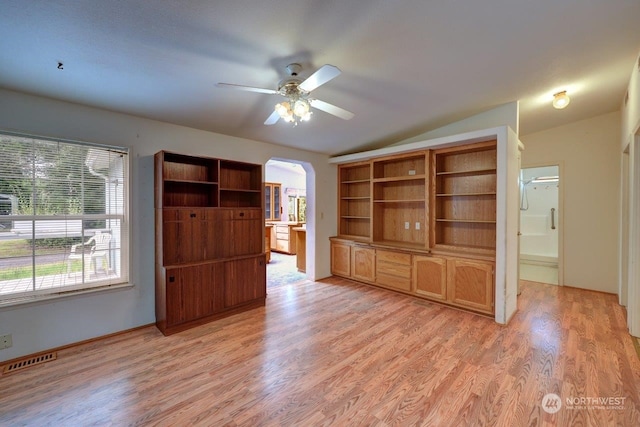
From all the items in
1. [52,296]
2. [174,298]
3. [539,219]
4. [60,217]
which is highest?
[60,217]

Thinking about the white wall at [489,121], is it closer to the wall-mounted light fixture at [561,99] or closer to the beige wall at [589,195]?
the wall-mounted light fixture at [561,99]

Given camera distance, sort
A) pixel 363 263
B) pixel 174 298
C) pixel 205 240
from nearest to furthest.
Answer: pixel 174 298
pixel 205 240
pixel 363 263

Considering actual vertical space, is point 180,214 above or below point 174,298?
above

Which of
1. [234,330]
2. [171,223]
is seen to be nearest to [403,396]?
[234,330]

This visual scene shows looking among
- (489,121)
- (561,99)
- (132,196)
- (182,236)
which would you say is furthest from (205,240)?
(561,99)

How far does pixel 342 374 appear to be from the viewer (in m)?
2.27

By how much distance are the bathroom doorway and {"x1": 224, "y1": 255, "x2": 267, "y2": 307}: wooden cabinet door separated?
607cm

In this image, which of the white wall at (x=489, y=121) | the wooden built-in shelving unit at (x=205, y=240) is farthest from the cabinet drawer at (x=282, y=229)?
the white wall at (x=489, y=121)

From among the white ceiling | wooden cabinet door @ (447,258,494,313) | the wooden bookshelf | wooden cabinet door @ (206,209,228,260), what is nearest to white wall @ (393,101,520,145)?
the white ceiling

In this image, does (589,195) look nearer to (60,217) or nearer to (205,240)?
(205,240)

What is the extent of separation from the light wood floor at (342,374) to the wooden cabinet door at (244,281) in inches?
9.7

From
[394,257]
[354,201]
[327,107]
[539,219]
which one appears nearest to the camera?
[327,107]

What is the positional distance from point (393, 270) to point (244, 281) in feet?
7.52

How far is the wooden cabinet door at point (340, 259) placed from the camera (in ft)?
16.6
